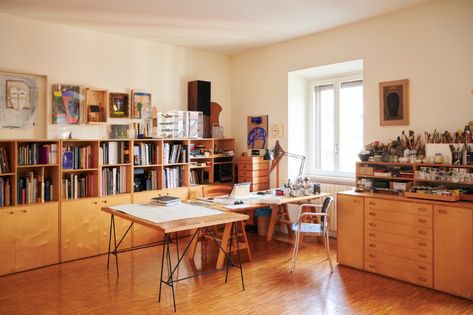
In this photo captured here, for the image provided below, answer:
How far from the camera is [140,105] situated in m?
5.93

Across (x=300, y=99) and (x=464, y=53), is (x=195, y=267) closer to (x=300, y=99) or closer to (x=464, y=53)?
(x=300, y=99)

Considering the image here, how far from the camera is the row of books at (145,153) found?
18.2 feet

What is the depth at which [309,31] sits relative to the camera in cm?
567

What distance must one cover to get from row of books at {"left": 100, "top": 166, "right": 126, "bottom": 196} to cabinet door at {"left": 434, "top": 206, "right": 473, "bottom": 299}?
3.91 meters

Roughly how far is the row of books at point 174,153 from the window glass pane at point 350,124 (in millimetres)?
2446

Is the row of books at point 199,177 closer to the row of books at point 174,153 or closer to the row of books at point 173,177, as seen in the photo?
the row of books at point 173,177

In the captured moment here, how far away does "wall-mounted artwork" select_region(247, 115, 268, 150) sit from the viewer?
6.63 metres

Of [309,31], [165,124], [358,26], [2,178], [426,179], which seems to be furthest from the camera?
[165,124]

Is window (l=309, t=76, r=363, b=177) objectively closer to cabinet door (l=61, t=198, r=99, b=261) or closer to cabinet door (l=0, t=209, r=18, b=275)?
cabinet door (l=61, t=198, r=99, b=261)

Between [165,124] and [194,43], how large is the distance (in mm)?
1371

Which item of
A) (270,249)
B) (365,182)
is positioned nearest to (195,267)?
(270,249)

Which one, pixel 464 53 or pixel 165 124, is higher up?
pixel 464 53

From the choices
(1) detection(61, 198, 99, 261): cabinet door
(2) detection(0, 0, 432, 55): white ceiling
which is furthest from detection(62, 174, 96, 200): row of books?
(2) detection(0, 0, 432, 55): white ceiling

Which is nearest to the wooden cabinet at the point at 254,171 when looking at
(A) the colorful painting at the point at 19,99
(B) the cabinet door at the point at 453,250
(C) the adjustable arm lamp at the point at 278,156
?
(C) the adjustable arm lamp at the point at 278,156
